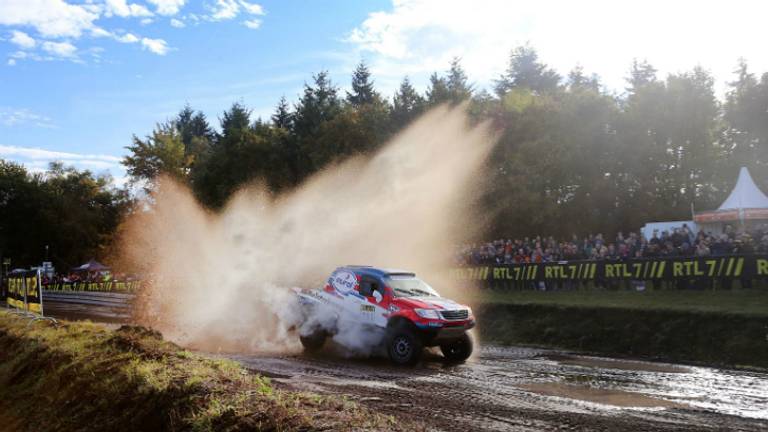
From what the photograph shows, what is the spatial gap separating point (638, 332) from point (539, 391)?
328 inches

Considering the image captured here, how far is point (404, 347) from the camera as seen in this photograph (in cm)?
1342

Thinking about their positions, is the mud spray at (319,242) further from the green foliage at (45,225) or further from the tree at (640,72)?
the green foliage at (45,225)

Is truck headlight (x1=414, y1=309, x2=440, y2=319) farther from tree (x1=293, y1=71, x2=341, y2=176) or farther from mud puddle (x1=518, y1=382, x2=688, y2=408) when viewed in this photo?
tree (x1=293, y1=71, x2=341, y2=176)

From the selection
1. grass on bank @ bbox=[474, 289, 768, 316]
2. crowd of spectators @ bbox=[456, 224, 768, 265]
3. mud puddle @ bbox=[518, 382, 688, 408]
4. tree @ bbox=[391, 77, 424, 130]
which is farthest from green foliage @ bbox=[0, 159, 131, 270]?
mud puddle @ bbox=[518, 382, 688, 408]

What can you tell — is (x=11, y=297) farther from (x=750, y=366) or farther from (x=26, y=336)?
(x=750, y=366)

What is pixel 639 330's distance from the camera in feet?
57.2

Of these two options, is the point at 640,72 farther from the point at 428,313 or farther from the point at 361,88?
the point at 428,313

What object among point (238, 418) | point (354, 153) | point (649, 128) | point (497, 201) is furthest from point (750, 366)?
point (354, 153)

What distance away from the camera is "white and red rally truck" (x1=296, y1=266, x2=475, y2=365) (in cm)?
1335

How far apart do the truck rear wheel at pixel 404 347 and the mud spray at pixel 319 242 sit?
12.2 feet

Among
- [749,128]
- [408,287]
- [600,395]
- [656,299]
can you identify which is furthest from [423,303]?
[749,128]

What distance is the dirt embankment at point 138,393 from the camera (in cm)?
644

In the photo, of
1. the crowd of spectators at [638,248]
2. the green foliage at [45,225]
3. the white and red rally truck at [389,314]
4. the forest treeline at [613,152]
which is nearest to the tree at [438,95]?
the forest treeline at [613,152]

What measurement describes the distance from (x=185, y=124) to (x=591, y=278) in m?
87.5
